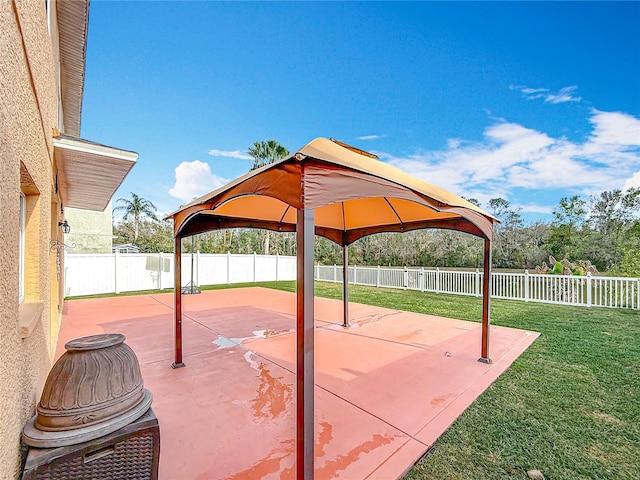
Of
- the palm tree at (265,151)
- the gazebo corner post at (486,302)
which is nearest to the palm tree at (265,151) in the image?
the palm tree at (265,151)

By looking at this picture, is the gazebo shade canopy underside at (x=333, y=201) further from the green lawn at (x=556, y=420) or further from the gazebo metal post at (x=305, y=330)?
the green lawn at (x=556, y=420)

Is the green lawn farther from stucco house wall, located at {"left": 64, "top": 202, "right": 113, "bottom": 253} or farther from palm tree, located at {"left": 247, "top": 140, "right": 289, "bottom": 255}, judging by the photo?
palm tree, located at {"left": 247, "top": 140, "right": 289, "bottom": 255}

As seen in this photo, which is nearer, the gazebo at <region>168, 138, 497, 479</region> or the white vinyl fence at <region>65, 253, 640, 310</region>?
the gazebo at <region>168, 138, 497, 479</region>

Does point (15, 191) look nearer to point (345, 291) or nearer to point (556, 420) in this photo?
point (556, 420)

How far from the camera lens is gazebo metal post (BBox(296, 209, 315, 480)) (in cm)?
229

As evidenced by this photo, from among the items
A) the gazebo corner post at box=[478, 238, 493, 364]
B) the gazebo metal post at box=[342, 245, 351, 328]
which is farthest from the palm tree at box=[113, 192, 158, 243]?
the gazebo corner post at box=[478, 238, 493, 364]

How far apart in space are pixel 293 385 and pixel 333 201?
2839 mm

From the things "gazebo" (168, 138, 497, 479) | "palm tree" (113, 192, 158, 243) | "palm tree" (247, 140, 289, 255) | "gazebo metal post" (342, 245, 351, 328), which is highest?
"palm tree" (247, 140, 289, 255)

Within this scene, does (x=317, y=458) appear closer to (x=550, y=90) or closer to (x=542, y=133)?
(x=550, y=90)

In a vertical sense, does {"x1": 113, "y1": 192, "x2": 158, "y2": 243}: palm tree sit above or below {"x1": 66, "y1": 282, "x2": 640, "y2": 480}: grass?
above

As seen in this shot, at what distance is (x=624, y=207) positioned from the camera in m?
21.4

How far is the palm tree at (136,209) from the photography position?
26.2 meters

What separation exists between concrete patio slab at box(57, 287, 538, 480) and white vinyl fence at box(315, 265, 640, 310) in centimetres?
496

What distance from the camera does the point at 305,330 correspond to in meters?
2.33
